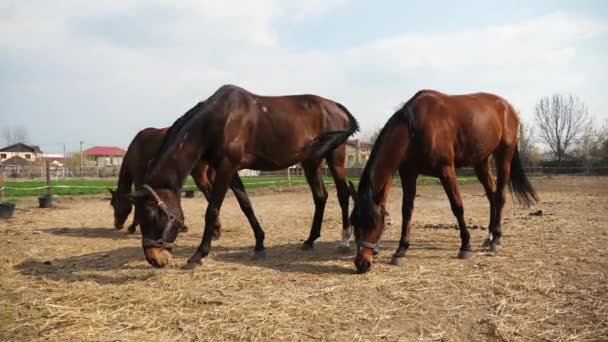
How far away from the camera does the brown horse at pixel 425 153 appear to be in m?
5.10

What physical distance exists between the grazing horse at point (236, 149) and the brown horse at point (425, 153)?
1075 millimetres

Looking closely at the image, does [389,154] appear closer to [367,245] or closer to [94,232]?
[367,245]

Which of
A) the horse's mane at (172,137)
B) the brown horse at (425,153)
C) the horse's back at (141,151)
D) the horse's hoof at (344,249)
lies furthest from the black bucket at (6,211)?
the brown horse at (425,153)

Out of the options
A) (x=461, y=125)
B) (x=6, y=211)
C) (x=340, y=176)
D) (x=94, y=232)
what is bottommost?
(x=94, y=232)

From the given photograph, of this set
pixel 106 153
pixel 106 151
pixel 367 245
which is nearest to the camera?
pixel 367 245

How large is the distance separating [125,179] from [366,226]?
5.80m

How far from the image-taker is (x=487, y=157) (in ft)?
21.4

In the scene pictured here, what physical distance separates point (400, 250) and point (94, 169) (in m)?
44.2

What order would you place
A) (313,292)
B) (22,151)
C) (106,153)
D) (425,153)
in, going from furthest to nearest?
(106,153)
(22,151)
(425,153)
(313,292)

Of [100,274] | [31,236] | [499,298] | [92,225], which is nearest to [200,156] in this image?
[100,274]

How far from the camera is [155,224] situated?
503cm

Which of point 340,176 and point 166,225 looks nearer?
point 166,225

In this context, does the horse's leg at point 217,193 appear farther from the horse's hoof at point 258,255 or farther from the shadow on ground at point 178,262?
the horse's hoof at point 258,255

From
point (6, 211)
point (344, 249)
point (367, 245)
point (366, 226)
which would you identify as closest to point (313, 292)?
point (367, 245)
